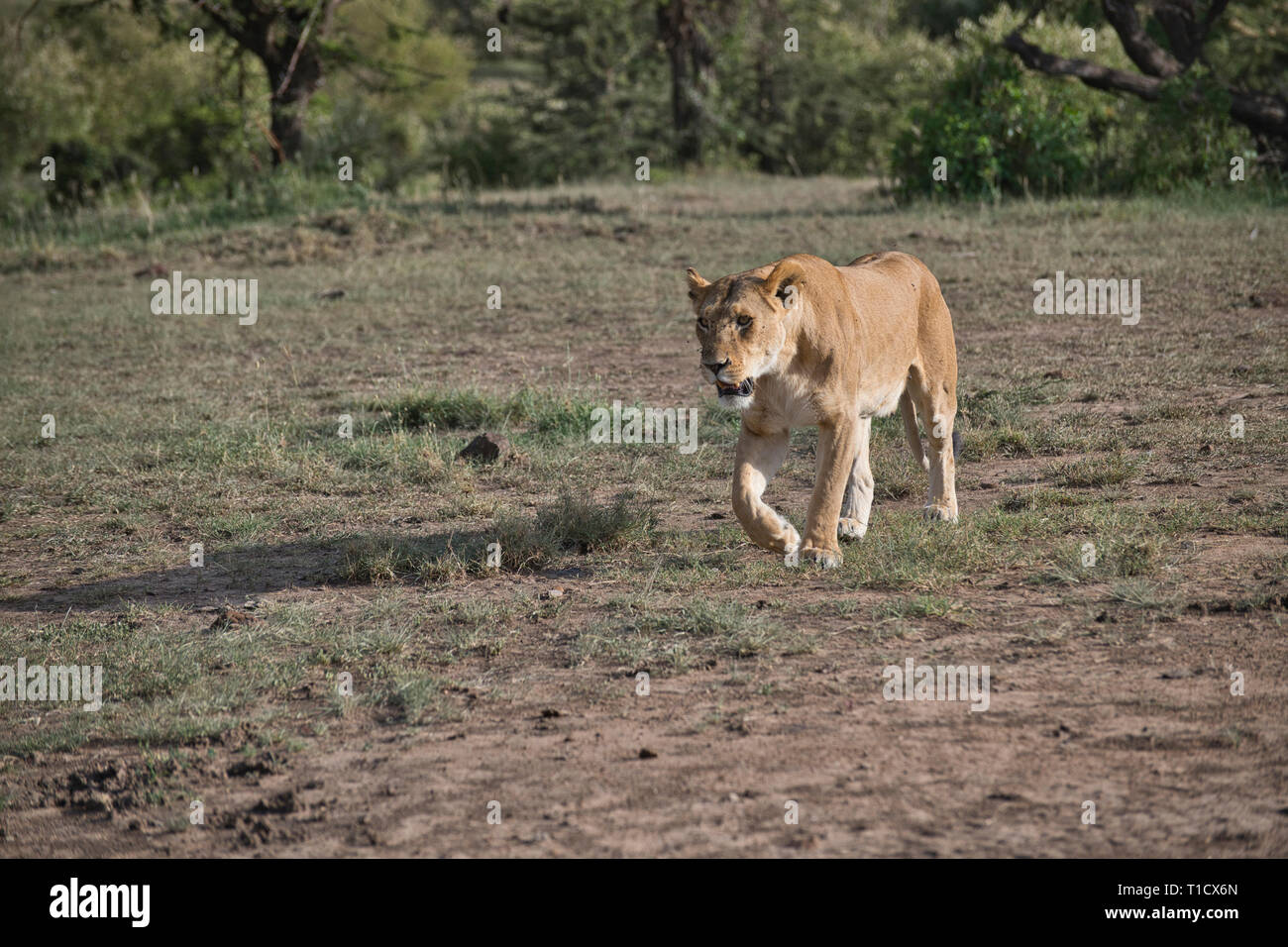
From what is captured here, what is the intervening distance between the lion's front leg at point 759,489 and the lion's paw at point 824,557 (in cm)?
7

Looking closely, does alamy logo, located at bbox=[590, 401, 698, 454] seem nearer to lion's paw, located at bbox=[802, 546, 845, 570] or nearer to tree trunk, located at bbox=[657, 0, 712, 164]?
lion's paw, located at bbox=[802, 546, 845, 570]

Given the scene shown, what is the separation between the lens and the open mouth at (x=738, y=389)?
557 centimetres

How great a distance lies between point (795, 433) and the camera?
854 centimetres

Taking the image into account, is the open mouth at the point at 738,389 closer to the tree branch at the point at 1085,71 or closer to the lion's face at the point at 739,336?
Result: the lion's face at the point at 739,336

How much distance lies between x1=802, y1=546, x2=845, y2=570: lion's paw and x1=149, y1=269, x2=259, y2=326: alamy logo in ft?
26.9

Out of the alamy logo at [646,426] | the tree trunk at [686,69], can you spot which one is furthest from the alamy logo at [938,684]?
the tree trunk at [686,69]

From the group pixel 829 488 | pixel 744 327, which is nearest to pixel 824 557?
pixel 829 488

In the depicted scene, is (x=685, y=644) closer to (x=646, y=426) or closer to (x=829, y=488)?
(x=829, y=488)

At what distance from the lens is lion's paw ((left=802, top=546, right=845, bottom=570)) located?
19.7 feet

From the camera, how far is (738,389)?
18.3ft

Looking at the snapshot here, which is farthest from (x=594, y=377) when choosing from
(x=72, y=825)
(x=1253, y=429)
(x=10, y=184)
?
(x=10, y=184)

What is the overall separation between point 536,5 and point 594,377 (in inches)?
612

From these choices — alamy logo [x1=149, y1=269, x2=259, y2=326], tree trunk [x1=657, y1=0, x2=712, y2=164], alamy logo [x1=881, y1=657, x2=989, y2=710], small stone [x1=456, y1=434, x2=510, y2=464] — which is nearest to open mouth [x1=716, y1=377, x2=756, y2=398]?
alamy logo [x1=881, y1=657, x2=989, y2=710]

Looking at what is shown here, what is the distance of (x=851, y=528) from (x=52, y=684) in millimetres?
3518
